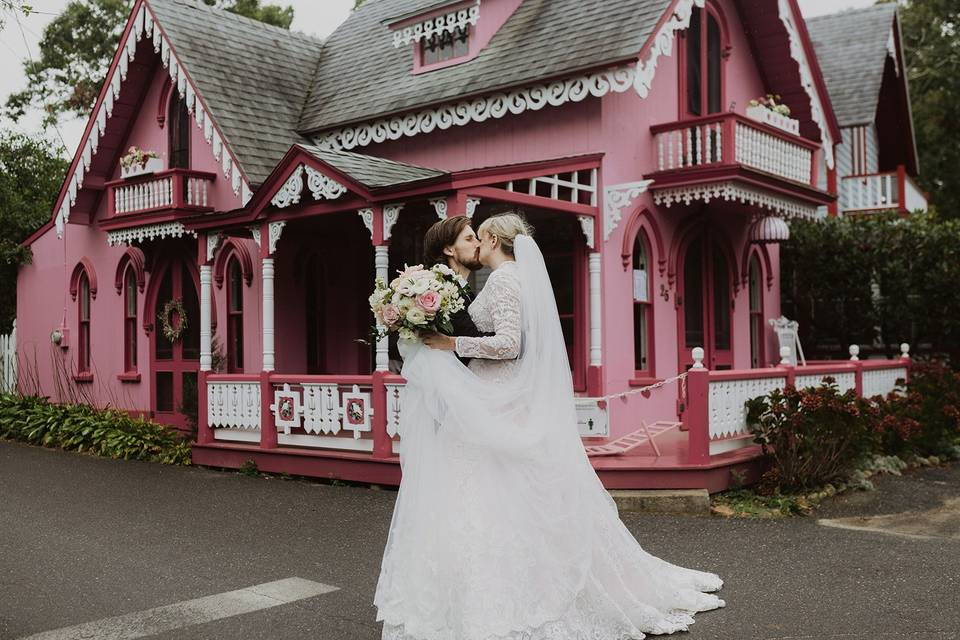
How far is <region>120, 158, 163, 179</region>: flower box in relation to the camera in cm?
1509

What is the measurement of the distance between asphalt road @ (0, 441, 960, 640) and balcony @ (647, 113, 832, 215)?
4062 millimetres

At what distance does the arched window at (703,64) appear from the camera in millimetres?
13562

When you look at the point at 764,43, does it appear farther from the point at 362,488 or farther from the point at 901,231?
the point at 362,488

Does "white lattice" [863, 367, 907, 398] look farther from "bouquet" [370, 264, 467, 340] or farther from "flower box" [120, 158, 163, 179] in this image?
"flower box" [120, 158, 163, 179]

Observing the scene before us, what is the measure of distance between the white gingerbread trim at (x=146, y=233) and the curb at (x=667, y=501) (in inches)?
316

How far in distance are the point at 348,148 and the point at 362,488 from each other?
6.15 m

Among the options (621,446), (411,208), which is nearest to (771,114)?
(411,208)

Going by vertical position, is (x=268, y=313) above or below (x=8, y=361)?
above

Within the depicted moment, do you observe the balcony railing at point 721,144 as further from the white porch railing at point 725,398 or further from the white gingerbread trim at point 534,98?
the white porch railing at point 725,398

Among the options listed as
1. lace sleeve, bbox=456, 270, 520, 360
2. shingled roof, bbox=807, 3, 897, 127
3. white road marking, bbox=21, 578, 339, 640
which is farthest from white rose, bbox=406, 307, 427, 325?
shingled roof, bbox=807, 3, 897, 127

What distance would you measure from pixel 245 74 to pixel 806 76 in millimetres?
8994

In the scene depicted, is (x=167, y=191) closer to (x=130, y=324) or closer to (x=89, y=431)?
(x=130, y=324)

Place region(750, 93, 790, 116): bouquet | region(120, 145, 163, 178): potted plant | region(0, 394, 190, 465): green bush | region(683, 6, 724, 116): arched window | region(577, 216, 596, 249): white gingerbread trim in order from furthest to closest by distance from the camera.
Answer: region(120, 145, 163, 178): potted plant → region(750, 93, 790, 116): bouquet → region(683, 6, 724, 116): arched window → region(0, 394, 190, 465): green bush → region(577, 216, 596, 249): white gingerbread trim

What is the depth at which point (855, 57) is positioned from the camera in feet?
74.8
